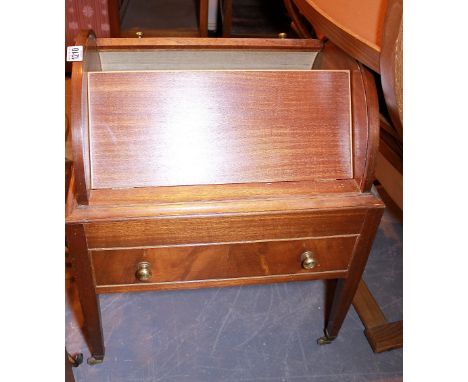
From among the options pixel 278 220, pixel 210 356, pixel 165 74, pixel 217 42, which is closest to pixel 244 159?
pixel 278 220

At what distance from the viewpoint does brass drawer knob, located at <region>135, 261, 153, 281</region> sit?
106 cm

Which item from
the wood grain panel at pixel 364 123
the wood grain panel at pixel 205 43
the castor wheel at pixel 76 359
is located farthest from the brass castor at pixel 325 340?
the wood grain panel at pixel 205 43

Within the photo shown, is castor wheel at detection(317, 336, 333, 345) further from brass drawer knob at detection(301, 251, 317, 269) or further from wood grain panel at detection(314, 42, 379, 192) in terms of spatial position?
wood grain panel at detection(314, 42, 379, 192)

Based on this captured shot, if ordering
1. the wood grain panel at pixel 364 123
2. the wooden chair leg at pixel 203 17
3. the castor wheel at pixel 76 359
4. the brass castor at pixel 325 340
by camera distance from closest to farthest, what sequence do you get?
the wood grain panel at pixel 364 123, the castor wheel at pixel 76 359, the brass castor at pixel 325 340, the wooden chair leg at pixel 203 17

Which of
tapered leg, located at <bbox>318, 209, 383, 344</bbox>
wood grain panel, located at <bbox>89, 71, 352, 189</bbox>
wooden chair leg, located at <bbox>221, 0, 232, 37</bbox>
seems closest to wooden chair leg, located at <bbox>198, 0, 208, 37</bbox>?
wooden chair leg, located at <bbox>221, 0, 232, 37</bbox>

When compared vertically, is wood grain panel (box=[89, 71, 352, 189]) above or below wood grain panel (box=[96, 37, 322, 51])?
below

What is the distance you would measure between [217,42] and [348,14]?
374 mm

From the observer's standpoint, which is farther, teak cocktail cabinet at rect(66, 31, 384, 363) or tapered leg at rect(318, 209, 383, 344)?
tapered leg at rect(318, 209, 383, 344)

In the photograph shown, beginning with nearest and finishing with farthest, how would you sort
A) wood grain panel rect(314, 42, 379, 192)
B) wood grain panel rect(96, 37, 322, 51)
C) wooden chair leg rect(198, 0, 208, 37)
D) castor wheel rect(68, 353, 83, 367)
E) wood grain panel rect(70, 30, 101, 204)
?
wood grain panel rect(70, 30, 101, 204) → wood grain panel rect(314, 42, 379, 192) → wood grain panel rect(96, 37, 322, 51) → castor wheel rect(68, 353, 83, 367) → wooden chair leg rect(198, 0, 208, 37)

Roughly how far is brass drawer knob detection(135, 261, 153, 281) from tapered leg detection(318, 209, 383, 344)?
1.77 feet

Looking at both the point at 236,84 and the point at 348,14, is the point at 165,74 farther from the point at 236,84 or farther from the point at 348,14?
the point at 348,14

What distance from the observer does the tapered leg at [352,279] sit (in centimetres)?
110

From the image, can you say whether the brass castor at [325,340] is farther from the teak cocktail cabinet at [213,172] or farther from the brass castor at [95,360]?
the brass castor at [95,360]

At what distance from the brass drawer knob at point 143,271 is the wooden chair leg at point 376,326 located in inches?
34.0
